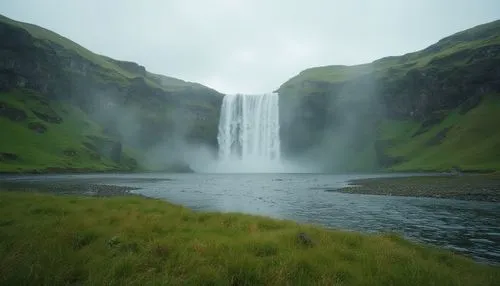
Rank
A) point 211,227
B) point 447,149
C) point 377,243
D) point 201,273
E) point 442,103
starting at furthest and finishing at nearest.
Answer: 1. point 442,103
2. point 447,149
3. point 211,227
4. point 377,243
5. point 201,273

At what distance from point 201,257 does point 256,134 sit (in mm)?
172550

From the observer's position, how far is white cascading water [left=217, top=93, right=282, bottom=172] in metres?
182

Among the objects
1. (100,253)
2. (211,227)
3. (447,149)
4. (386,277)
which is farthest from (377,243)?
(447,149)

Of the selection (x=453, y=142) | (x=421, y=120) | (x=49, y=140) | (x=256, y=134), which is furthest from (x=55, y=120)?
(x=421, y=120)

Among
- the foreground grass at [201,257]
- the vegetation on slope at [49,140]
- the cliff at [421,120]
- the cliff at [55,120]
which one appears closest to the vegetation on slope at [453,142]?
the cliff at [421,120]

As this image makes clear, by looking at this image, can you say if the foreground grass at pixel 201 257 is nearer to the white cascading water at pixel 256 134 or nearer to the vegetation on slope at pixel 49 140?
the vegetation on slope at pixel 49 140

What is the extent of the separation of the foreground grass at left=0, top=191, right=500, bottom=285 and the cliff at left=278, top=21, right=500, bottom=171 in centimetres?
10974

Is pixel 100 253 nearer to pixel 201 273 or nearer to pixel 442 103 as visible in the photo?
pixel 201 273

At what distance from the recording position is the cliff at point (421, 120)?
132 metres

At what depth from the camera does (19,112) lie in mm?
150500

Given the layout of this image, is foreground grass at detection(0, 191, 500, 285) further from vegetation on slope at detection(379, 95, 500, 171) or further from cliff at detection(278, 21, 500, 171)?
cliff at detection(278, 21, 500, 171)

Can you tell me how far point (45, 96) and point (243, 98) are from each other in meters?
103

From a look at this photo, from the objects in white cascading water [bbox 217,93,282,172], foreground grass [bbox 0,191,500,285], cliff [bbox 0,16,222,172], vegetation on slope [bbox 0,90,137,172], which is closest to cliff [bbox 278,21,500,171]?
white cascading water [bbox 217,93,282,172]

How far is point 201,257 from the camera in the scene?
10.7 m
